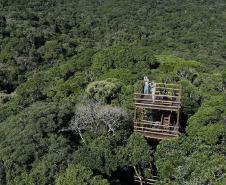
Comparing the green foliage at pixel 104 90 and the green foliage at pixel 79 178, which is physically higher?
the green foliage at pixel 104 90

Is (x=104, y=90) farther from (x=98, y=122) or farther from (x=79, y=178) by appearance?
(x=79, y=178)

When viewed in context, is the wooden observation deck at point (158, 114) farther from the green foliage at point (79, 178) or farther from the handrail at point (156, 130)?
the green foliage at point (79, 178)

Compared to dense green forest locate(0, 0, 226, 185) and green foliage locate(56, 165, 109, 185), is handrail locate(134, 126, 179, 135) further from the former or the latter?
green foliage locate(56, 165, 109, 185)

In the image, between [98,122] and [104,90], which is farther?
[104,90]

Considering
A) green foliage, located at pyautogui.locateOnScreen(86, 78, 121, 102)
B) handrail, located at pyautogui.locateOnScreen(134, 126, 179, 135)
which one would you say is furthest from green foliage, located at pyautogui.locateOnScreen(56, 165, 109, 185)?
green foliage, located at pyautogui.locateOnScreen(86, 78, 121, 102)

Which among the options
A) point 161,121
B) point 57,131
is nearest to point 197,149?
point 161,121

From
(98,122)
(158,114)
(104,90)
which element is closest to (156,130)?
(158,114)

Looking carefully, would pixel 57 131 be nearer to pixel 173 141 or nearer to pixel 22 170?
pixel 22 170

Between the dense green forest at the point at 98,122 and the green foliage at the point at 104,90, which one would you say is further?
the green foliage at the point at 104,90

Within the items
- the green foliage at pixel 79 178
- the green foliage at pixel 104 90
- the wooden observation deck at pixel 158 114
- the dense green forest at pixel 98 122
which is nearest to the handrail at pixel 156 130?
the wooden observation deck at pixel 158 114
